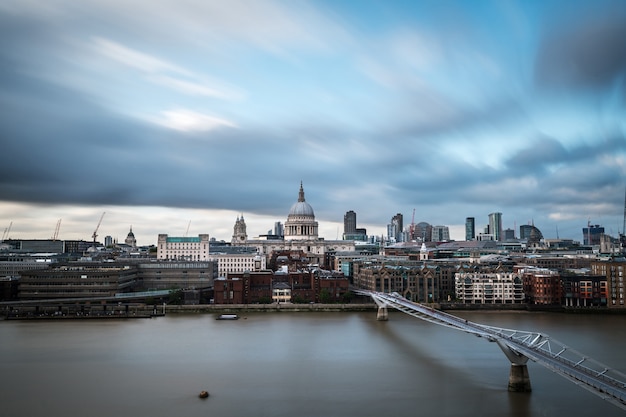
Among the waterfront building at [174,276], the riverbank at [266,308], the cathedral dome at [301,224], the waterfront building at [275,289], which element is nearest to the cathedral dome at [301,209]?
the cathedral dome at [301,224]

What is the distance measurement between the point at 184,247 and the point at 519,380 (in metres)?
44.3

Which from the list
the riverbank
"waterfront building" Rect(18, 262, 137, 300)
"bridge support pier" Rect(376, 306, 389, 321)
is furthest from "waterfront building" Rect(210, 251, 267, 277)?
"bridge support pier" Rect(376, 306, 389, 321)

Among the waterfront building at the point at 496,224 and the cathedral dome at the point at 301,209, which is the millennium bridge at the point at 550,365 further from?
the waterfront building at the point at 496,224

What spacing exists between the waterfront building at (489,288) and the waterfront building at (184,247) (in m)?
26.8

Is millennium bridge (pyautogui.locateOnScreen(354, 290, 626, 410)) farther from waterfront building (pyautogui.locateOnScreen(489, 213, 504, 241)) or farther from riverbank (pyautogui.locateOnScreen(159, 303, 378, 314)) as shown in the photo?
waterfront building (pyautogui.locateOnScreen(489, 213, 504, 241))

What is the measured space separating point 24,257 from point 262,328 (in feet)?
113

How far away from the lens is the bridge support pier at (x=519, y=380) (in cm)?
1310

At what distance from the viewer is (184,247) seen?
178 feet

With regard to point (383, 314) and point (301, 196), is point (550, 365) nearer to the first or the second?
point (383, 314)

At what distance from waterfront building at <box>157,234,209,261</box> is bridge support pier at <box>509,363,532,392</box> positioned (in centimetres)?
4190

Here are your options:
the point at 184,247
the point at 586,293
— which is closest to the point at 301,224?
the point at 184,247

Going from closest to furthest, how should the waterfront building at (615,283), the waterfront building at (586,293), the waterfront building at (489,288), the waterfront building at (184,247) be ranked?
the waterfront building at (615,283) < the waterfront building at (586,293) < the waterfront building at (489,288) < the waterfront building at (184,247)

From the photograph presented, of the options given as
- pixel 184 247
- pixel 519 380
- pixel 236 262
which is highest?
pixel 184 247

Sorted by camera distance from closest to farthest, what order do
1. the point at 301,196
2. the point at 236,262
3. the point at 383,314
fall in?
the point at 383,314, the point at 236,262, the point at 301,196
